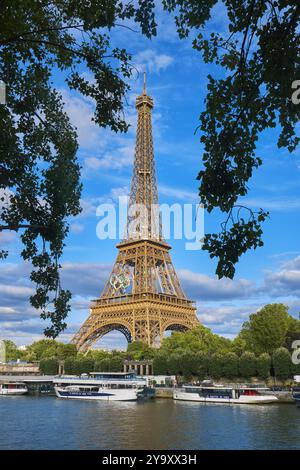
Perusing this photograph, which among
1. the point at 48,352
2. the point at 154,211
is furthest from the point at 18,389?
the point at 154,211

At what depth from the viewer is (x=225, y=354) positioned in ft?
231

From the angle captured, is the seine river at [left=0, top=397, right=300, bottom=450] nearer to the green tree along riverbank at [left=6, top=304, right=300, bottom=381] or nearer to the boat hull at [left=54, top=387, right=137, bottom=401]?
the boat hull at [left=54, top=387, right=137, bottom=401]

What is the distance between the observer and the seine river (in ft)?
89.7

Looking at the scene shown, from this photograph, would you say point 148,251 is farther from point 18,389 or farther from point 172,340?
point 18,389

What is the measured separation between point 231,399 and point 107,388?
1970 centimetres

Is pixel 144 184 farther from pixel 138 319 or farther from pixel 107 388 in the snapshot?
pixel 107 388

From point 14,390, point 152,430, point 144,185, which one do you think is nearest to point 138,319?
point 14,390

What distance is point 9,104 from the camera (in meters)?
11.9

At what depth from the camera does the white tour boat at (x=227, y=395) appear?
56469 mm

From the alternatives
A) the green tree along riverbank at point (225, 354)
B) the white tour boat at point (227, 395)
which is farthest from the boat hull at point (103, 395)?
the green tree along riverbank at point (225, 354)

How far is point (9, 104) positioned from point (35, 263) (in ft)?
13.7

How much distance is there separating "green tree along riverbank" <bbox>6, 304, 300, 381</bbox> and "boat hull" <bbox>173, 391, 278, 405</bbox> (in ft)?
26.5

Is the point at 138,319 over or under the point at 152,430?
over

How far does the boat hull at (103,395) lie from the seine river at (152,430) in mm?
18760
